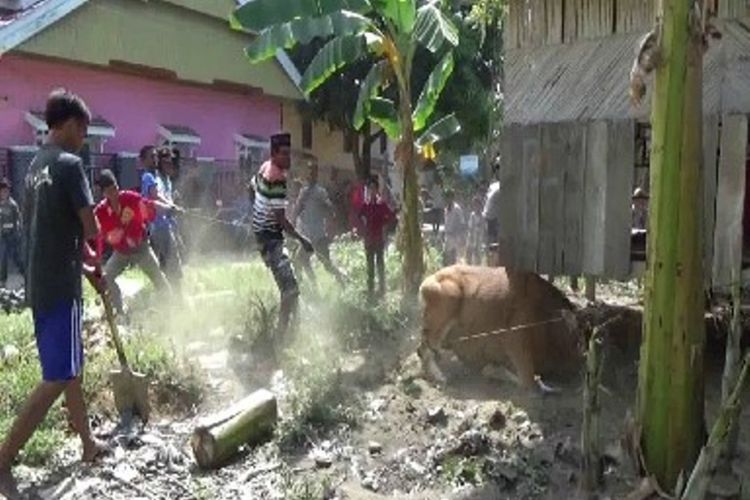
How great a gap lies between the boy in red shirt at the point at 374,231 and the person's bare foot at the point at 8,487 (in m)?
5.82

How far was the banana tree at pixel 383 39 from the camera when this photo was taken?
32.2 ft

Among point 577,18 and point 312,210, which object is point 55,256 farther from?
point 312,210

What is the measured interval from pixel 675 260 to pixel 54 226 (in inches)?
127

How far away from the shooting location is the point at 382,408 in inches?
255

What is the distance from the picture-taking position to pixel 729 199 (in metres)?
5.93

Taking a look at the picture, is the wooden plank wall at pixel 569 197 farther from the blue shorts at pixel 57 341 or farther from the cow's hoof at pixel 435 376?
the blue shorts at pixel 57 341

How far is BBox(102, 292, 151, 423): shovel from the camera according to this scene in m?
5.98

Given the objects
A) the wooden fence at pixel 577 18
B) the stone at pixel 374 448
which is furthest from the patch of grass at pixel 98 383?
the wooden fence at pixel 577 18

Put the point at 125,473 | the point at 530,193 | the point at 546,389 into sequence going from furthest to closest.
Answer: the point at 530,193
the point at 546,389
the point at 125,473

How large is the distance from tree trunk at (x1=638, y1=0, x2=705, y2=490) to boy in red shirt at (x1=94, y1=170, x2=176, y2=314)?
506 cm

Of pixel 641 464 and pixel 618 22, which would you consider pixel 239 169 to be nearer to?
pixel 618 22

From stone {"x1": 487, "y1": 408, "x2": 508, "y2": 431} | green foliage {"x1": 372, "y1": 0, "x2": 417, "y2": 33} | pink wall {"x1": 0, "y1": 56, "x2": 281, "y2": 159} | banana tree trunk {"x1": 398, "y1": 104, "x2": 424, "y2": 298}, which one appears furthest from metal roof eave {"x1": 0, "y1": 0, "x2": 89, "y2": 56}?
stone {"x1": 487, "y1": 408, "x2": 508, "y2": 431}

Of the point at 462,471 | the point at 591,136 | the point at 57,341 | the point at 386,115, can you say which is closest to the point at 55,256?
the point at 57,341

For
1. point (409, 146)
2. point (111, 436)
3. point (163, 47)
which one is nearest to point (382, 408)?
point (111, 436)
